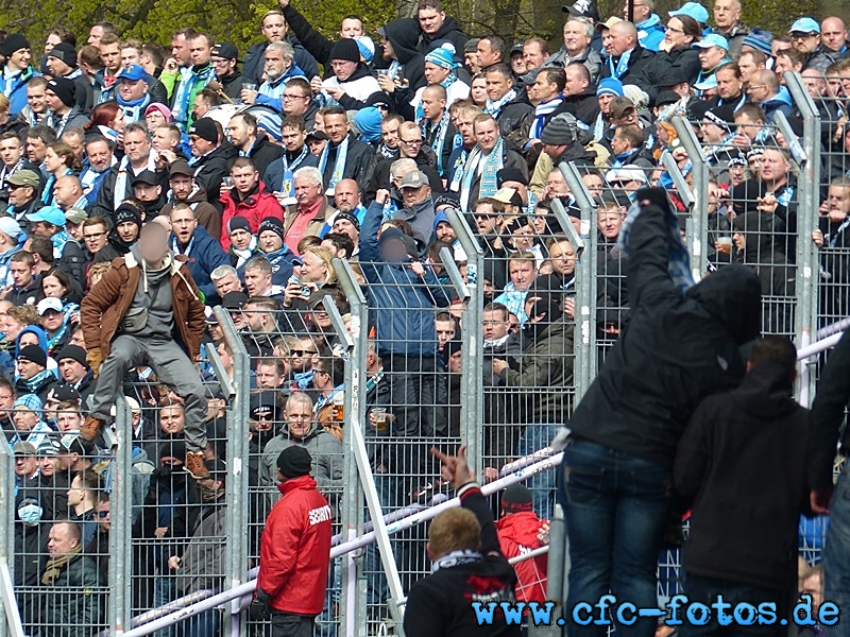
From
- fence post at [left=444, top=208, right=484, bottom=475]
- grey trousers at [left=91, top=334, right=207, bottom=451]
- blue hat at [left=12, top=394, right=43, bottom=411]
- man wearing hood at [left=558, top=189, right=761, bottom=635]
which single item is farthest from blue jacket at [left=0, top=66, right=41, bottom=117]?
man wearing hood at [left=558, top=189, right=761, bottom=635]

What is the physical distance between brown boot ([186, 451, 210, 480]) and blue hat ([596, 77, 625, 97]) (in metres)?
5.40

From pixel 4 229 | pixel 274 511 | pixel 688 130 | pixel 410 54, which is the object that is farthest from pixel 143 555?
pixel 410 54

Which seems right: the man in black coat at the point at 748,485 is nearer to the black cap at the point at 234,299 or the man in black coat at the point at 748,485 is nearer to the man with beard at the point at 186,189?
the black cap at the point at 234,299

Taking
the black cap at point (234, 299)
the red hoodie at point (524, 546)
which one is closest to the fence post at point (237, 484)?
the red hoodie at point (524, 546)

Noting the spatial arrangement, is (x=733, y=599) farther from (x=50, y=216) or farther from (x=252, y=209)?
(x=50, y=216)

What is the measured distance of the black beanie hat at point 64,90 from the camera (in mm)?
19219

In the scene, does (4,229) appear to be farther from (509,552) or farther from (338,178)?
(509,552)

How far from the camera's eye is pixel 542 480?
10.5m

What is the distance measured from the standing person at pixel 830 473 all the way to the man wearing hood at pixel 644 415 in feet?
1.45

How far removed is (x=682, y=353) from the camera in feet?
22.7

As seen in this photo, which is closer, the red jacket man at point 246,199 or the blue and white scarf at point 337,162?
the red jacket man at point 246,199

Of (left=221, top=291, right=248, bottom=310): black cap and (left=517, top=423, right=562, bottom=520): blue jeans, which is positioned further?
(left=221, top=291, right=248, bottom=310): black cap

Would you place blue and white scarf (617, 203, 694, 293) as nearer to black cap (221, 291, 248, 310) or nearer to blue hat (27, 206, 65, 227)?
black cap (221, 291, 248, 310)

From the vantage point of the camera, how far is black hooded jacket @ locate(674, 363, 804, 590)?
682 cm
